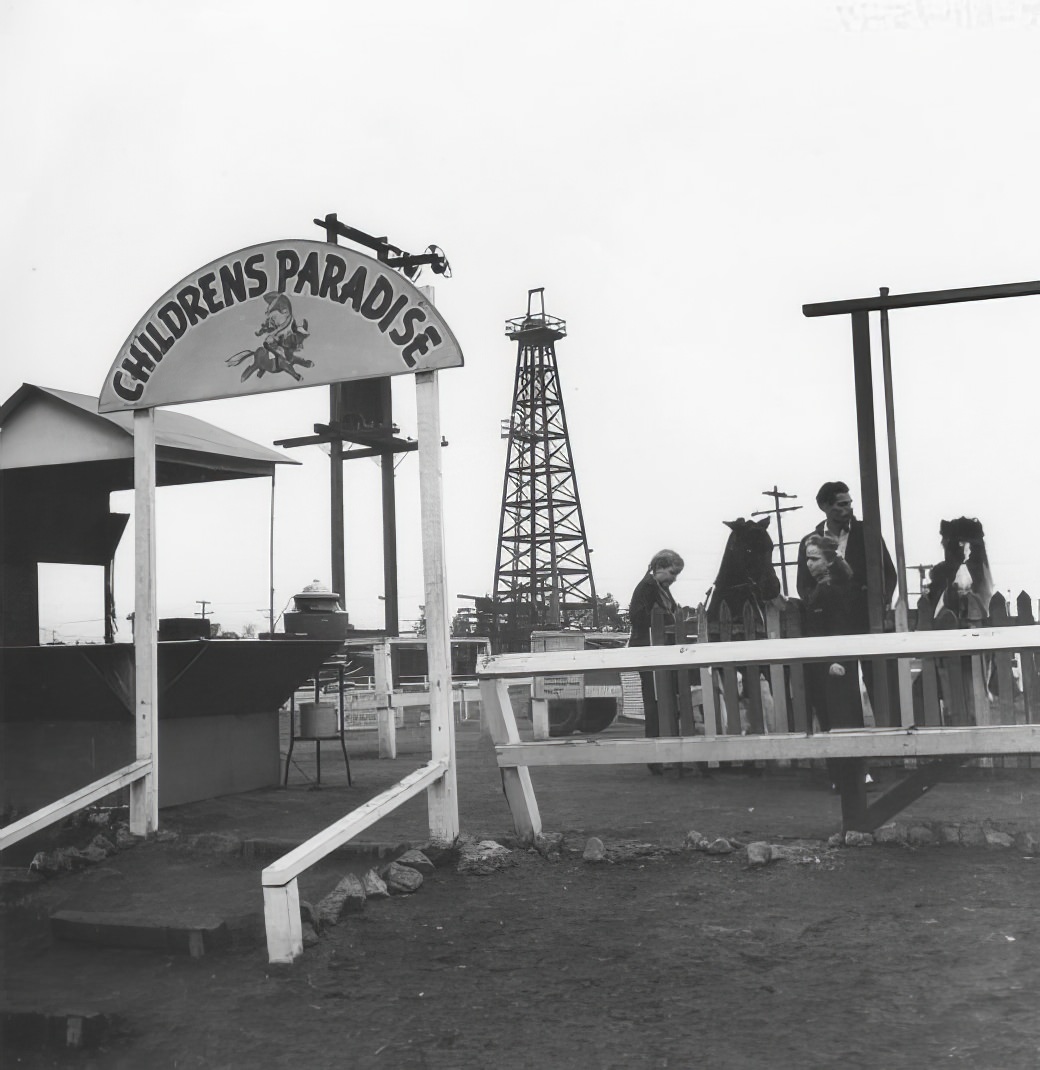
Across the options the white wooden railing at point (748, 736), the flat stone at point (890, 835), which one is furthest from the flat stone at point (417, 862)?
the flat stone at point (890, 835)

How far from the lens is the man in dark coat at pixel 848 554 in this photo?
25.4 ft

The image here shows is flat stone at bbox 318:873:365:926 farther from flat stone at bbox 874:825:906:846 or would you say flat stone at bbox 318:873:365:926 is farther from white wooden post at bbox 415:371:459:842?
flat stone at bbox 874:825:906:846

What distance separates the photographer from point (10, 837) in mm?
6219

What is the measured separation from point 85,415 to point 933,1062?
722 centimetres

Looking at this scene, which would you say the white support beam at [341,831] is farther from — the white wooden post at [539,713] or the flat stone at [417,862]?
the white wooden post at [539,713]

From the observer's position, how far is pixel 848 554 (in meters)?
8.17

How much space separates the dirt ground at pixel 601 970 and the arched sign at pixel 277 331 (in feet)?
9.62

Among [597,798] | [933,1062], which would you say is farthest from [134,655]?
[933,1062]

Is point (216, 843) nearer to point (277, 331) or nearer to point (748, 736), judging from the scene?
point (277, 331)

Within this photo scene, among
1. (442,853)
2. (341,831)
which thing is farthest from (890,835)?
(341,831)

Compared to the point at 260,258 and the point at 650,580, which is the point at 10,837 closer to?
the point at 260,258

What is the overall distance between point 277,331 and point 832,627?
4154 mm

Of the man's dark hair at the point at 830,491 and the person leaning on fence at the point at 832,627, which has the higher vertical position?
the man's dark hair at the point at 830,491

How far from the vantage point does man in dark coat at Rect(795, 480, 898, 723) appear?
7738 millimetres
